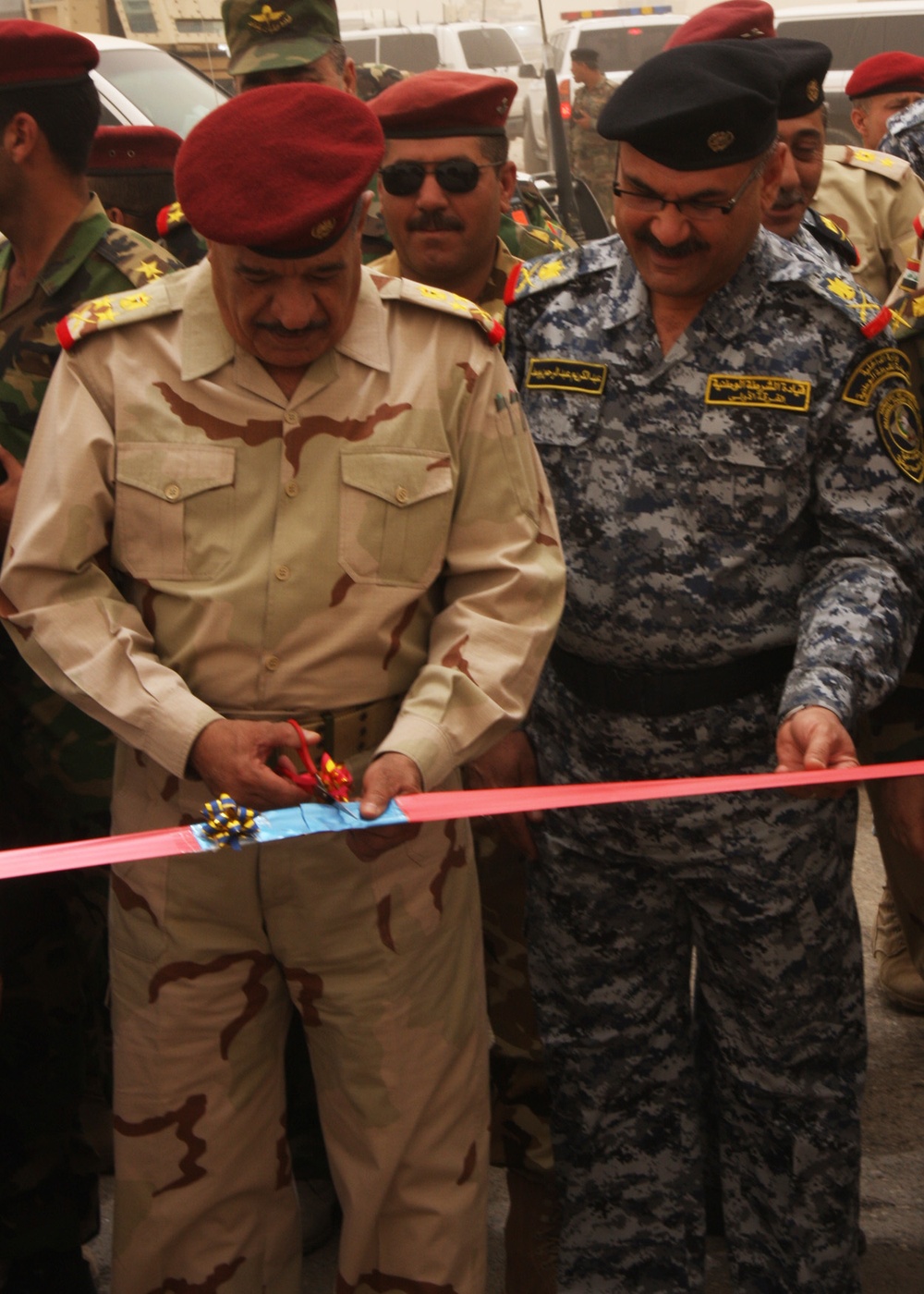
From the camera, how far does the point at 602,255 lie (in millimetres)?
2576

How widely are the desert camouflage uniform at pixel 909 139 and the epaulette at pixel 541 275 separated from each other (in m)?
3.71

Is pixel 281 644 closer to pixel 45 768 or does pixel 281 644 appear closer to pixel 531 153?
pixel 45 768

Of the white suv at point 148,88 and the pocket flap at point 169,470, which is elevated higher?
the pocket flap at point 169,470

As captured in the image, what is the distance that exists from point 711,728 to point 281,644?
797 millimetres

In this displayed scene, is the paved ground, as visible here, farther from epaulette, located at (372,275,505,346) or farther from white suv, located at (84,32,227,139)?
white suv, located at (84,32,227,139)

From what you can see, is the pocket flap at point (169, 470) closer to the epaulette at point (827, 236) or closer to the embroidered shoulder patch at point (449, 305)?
the embroidered shoulder patch at point (449, 305)

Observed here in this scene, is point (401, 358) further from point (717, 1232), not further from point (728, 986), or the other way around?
point (717, 1232)

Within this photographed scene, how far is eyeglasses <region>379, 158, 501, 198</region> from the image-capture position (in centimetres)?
321

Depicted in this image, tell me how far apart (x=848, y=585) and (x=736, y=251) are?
0.56m

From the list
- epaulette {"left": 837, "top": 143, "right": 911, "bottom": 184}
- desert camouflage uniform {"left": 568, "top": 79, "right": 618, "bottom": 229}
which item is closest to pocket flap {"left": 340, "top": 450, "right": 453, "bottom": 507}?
epaulette {"left": 837, "top": 143, "right": 911, "bottom": 184}

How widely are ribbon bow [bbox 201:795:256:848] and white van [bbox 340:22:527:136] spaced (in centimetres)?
912

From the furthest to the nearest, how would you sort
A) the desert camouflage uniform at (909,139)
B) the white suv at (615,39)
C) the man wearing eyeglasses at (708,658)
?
the white suv at (615,39), the desert camouflage uniform at (909,139), the man wearing eyeglasses at (708,658)

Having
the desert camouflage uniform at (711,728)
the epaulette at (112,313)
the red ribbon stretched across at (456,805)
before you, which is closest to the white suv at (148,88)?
the desert camouflage uniform at (711,728)

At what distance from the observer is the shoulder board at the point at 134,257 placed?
115 inches
